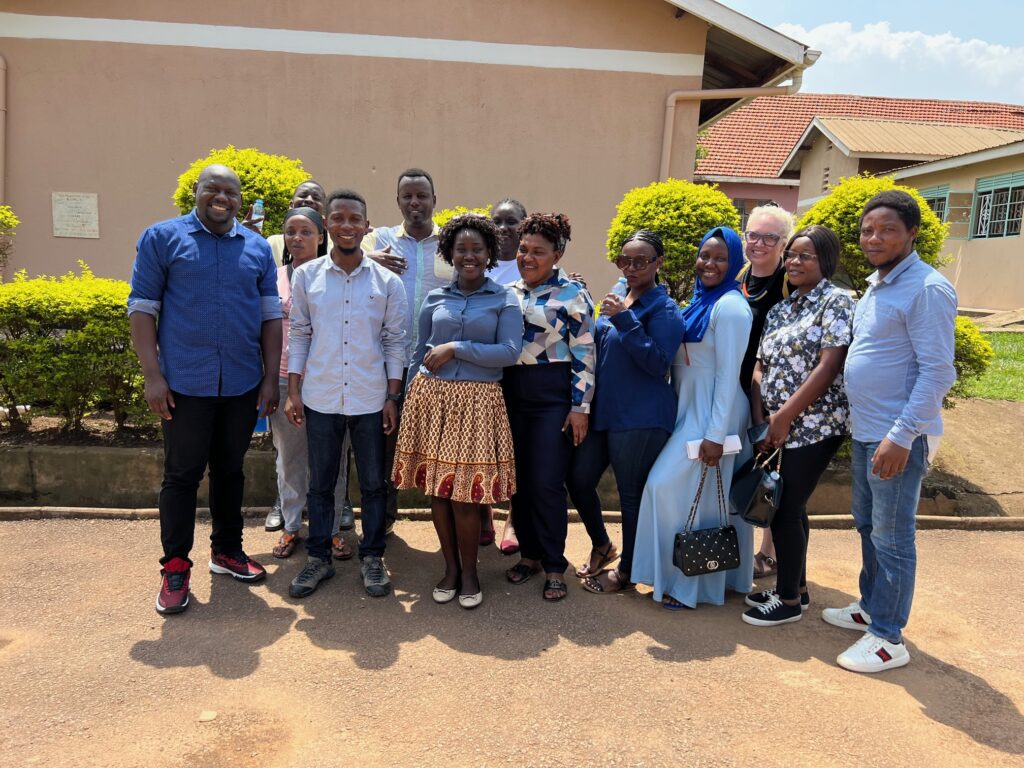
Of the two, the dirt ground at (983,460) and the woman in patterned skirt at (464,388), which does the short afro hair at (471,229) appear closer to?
the woman in patterned skirt at (464,388)

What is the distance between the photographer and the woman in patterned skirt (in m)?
3.62

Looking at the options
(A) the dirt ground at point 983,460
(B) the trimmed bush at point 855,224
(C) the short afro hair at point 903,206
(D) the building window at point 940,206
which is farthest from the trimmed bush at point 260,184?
(D) the building window at point 940,206

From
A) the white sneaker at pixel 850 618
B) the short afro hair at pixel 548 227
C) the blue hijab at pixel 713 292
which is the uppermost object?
the short afro hair at pixel 548 227

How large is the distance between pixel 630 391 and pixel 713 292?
665 mm

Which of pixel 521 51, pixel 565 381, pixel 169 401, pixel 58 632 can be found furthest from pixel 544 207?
pixel 58 632

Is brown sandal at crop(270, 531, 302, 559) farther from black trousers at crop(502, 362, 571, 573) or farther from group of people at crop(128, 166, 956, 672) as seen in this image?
black trousers at crop(502, 362, 571, 573)

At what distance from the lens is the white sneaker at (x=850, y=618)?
3.72m

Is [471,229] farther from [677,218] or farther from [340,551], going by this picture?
[677,218]

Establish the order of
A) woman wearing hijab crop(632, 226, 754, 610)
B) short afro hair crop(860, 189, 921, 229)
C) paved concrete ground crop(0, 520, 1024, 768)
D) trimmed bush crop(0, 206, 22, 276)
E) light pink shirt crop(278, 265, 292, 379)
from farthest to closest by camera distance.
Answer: trimmed bush crop(0, 206, 22, 276) → light pink shirt crop(278, 265, 292, 379) → woman wearing hijab crop(632, 226, 754, 610) → short afro hair crop(860, 189, 921, 229) → paved concrete ground crop(0, 520, 1024, 768)

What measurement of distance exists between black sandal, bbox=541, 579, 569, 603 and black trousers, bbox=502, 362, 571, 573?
2.5 inches

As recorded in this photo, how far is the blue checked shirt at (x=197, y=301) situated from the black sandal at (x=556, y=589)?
1.92 metres

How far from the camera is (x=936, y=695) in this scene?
3.15 meters

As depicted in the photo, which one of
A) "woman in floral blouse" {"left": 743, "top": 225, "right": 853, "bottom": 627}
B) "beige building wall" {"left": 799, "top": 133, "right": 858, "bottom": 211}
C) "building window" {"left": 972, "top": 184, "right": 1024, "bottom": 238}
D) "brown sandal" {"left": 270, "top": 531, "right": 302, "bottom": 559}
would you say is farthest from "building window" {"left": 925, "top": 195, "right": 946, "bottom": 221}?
"brown sandal" {"left": 270, "top": 531, "right": 302, "bottom": 559}

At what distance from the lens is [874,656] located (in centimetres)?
333
